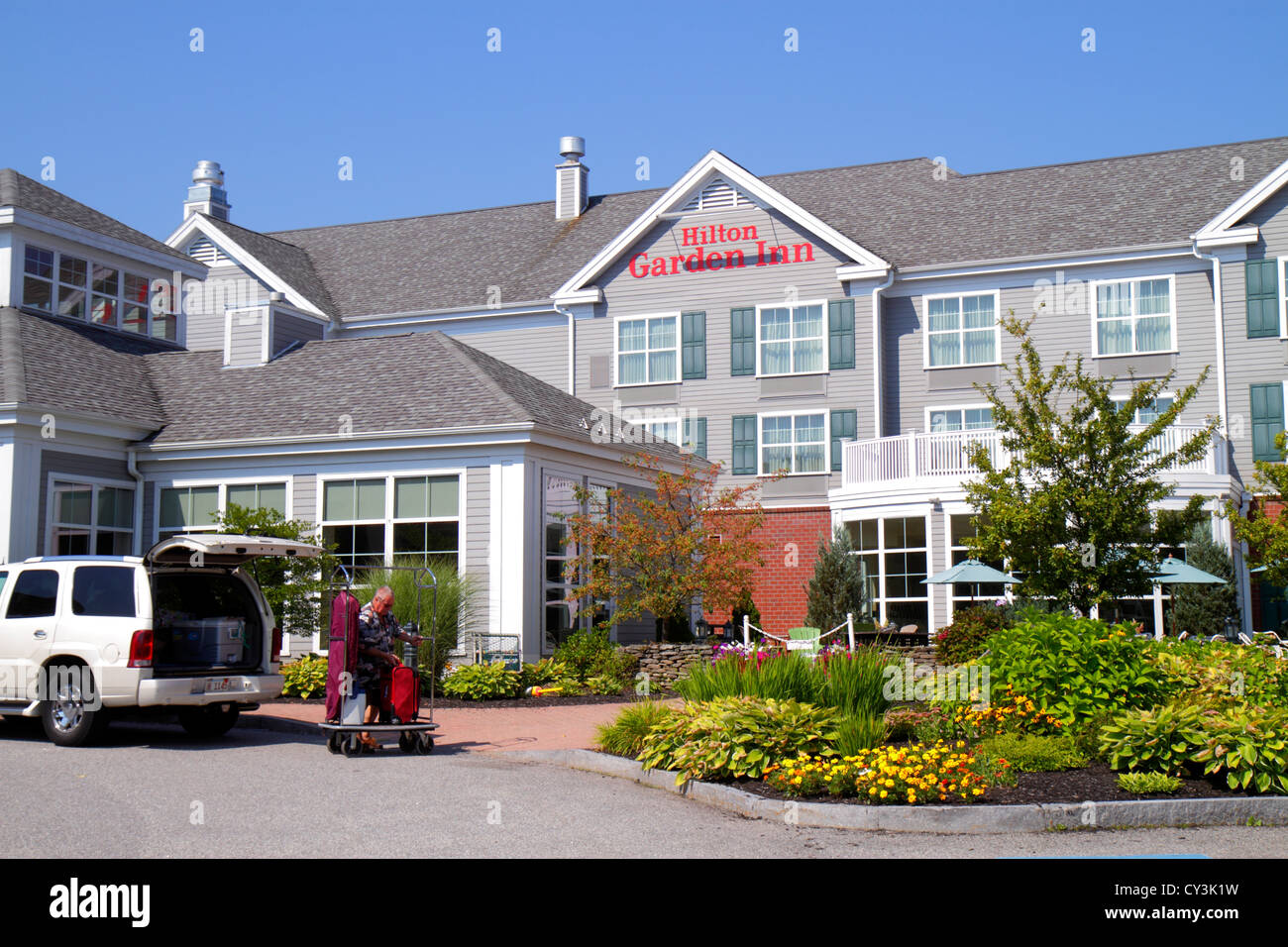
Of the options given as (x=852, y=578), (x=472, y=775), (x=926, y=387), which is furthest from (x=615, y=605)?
(x=926, y=387)

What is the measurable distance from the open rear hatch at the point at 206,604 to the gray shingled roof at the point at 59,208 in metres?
14.4

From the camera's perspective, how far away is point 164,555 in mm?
12727

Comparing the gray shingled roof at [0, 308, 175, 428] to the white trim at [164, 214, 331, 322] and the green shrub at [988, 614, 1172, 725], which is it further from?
the green shrub at [988, 614, 1172, 725]

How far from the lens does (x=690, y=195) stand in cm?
3241

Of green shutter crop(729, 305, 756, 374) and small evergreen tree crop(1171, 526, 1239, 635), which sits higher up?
green shutter crop(729, 305, 756, 374)

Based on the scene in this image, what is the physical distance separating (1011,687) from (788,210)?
2147 cm

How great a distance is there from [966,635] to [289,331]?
47.4 ft

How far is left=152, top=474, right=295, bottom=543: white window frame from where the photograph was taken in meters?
20.6

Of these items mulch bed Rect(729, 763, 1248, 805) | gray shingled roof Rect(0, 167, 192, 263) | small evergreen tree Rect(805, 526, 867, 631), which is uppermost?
gray shingled roof Rect(0, 167, 192, 263)

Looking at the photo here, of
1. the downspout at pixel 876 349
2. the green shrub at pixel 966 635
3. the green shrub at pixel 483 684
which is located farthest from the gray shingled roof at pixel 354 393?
the downspout at pixel 876 349

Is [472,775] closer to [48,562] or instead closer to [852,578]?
[48,562]

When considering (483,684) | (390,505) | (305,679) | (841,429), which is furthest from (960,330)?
(305,679)

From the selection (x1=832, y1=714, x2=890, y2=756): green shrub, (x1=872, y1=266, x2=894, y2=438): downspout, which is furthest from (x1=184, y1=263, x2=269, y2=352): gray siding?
(x1=832, y1=714, x2=890, y2=756): green shrub

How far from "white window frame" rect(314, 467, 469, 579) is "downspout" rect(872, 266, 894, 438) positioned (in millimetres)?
13631
